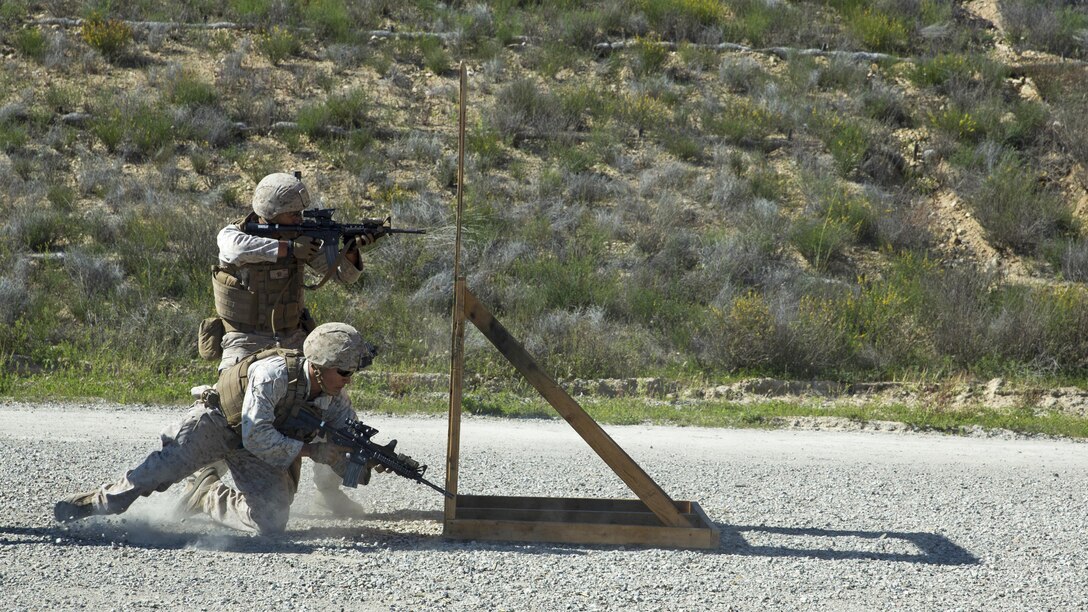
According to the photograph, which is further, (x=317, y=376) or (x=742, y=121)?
(x=742, y=121)

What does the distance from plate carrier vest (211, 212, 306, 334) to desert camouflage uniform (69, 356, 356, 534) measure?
0.66 meters

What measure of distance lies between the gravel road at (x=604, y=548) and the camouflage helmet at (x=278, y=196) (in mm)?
1762

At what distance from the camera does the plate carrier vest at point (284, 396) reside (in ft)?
18.0

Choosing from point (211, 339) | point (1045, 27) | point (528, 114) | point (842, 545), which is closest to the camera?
point (842, 545)

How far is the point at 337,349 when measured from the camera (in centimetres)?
528

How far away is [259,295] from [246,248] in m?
0.32

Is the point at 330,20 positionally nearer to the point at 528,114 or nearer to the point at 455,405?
the point at 528,114

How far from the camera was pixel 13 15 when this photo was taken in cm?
1969

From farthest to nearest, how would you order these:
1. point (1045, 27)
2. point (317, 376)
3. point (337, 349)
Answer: point (1045, 27) → point (317, 376) → point (337, 349)

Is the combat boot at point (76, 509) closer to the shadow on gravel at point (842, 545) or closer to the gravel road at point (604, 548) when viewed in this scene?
the gravel road at point (604, 548)

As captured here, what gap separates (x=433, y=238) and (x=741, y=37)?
897 centimetres

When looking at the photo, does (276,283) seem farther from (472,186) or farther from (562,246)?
(472,186)

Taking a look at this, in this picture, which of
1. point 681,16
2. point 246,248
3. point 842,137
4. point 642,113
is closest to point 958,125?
point 842,137

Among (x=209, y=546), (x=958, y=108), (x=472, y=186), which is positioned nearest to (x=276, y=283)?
(x=209, y=546)
